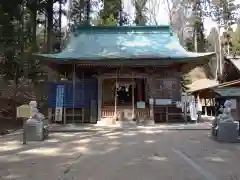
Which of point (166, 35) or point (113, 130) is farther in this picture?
point (166, 35)

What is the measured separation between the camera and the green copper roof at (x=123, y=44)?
1620cm

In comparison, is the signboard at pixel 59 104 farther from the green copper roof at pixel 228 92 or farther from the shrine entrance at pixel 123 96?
the green copper roof at pixel 228 92

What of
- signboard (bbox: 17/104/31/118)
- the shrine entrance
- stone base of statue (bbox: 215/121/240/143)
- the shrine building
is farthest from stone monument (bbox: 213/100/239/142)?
the shrine entrance

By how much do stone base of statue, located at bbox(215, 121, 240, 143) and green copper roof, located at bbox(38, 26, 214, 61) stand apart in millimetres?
5990

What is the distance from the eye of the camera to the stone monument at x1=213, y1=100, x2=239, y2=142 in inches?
406

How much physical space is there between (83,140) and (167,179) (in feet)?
19.0

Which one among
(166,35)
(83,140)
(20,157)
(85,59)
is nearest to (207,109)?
(166,35)

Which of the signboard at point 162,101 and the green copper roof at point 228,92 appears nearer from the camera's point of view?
the green copper roof at point 228,92

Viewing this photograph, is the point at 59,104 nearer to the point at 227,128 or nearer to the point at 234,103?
the point at 234,103

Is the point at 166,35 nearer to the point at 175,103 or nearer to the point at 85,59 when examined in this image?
the point at 175,103

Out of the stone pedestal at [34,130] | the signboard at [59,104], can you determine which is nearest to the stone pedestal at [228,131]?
the stone pedestal at [34,130]

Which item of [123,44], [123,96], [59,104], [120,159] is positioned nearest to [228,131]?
[120,159]

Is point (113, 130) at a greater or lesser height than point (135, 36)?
lesser

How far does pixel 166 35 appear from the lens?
66.9 feet
